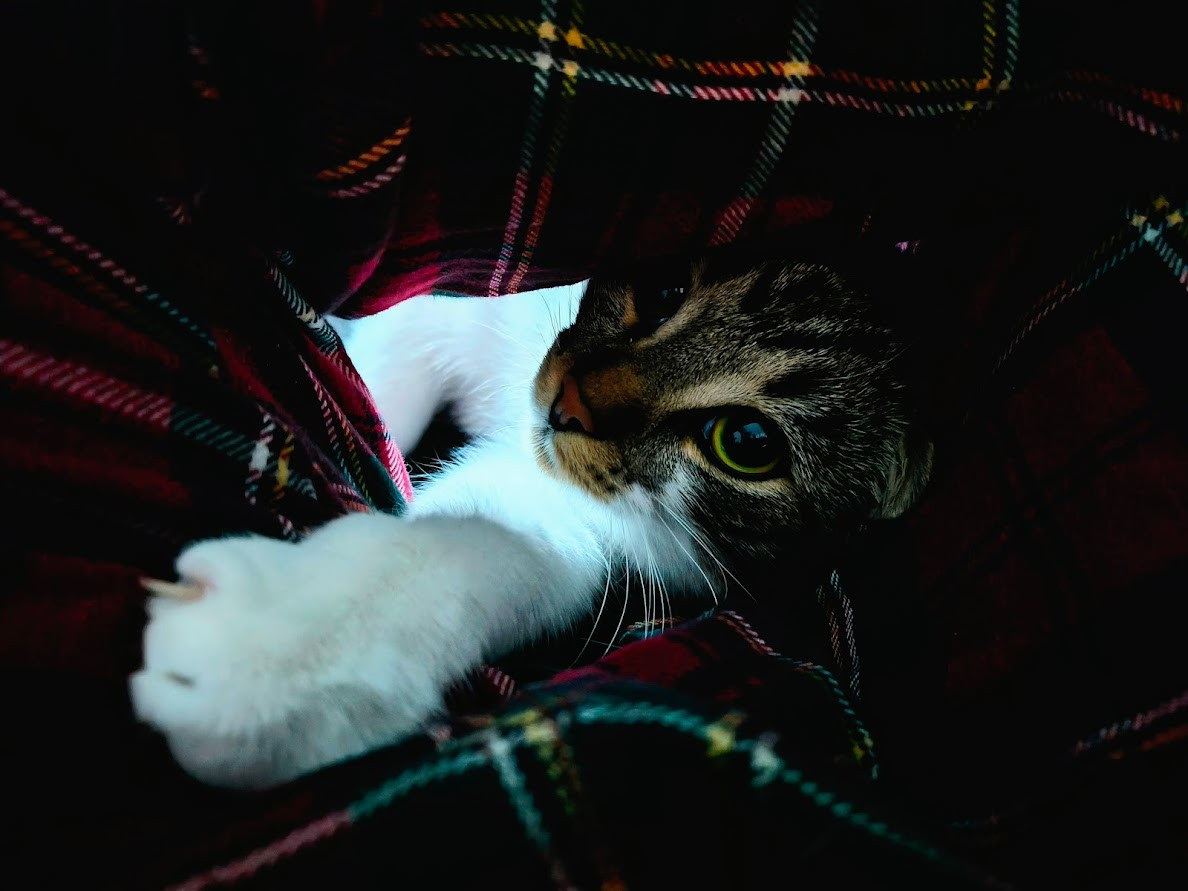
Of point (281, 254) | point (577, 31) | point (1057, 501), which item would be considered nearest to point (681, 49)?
point (577, 31)

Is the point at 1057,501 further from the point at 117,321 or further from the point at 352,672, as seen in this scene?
the point at 117,321

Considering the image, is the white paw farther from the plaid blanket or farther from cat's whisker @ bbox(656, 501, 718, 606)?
cat's whisker @ bbox(656, 501, 718, 606)

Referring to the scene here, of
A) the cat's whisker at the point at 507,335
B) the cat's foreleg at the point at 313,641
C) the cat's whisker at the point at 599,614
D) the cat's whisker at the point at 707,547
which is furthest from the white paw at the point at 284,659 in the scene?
the cat's whisker at the point at 507,335

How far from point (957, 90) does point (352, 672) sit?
1.89ft

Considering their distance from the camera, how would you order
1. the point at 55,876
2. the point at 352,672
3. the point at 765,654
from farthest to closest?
the point at 765,654 → the point at 352,672 → the point at 55,876

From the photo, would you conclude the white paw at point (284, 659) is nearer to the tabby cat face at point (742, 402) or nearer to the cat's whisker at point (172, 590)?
the cat's whisker at point (172, 590)

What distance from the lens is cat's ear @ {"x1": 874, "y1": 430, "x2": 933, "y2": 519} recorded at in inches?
28.1

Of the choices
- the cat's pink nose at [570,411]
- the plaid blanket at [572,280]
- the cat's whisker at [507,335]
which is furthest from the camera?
the cat's whisker at [507,335]

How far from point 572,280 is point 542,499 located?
0.27 metres

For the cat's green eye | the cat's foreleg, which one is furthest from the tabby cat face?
the cat's foreleg

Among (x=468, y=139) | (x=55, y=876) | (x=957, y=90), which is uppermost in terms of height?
(x=468, y=139)

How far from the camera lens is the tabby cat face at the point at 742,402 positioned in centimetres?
77

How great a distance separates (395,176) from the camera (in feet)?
1.53

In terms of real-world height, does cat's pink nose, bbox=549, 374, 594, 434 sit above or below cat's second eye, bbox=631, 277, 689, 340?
below
